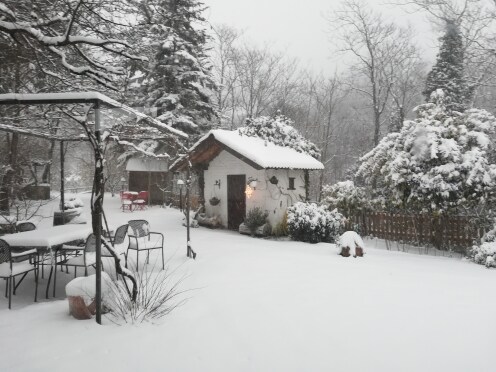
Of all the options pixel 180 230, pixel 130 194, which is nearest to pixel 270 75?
pixel 130 194

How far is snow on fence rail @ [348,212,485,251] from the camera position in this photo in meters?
9.82

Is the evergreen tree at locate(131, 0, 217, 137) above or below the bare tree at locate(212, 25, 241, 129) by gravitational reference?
below

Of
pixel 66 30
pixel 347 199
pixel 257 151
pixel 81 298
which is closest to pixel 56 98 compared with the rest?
pixel 66 30

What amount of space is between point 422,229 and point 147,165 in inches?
670

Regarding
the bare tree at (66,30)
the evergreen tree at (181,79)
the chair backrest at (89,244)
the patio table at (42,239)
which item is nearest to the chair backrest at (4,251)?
the patio table at (42,239)

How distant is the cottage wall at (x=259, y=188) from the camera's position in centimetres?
1267

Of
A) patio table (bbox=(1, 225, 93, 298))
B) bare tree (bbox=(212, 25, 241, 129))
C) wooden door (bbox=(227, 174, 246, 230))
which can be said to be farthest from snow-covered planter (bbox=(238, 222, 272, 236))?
bare tree (bbox=(212, 25, 241, 129))

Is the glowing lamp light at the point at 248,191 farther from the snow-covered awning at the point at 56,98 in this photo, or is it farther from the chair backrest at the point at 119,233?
the snow-covered awning at the point at 56,98

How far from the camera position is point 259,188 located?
12.7m

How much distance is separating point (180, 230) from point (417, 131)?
9.04 m

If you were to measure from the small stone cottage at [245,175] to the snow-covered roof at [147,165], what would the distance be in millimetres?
7889

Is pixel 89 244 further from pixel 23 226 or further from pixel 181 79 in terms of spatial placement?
pixel 181 79

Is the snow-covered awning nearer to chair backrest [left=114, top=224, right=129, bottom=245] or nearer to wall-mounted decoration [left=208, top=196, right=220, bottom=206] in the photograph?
chair backrest [left=114, top=224, right=129, bottom=245]

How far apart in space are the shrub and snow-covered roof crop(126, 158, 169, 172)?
11430 mm
